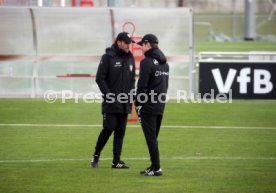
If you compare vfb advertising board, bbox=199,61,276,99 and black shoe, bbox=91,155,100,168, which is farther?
vfb advertising board, bbox=199,61,276,99

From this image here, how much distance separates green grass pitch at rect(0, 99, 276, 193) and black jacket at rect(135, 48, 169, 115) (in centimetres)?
106

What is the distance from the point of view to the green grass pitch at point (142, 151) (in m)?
11.7

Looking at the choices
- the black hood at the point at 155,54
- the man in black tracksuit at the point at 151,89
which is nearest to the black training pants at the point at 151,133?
the man in black tracksuit at the point at 151,89

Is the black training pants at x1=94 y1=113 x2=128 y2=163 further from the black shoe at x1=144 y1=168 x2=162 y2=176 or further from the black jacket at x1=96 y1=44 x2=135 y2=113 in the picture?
the black shoe at x1=144 y1=168 x2=162 y2=176

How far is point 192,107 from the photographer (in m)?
22.2

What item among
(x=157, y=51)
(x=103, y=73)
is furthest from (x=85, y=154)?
(x=157, y=51)

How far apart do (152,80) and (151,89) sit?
134 mm

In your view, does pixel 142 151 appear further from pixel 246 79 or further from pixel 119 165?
pixel 246 79

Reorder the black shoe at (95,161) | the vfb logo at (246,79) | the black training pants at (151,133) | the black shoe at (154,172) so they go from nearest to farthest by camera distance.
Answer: the black training pants at (151,133) < the black shoe at (154,172) < the black shoe at (95,161) < the vfb logo at (246,79)

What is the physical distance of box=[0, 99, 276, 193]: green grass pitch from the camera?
11664 mm

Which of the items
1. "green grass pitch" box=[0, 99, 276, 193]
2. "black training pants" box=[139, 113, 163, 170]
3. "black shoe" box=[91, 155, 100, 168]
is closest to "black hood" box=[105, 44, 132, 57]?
"black training pants" box=[139, 113, 163, 170]

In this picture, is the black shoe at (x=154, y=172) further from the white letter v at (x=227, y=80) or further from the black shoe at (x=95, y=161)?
the white letter v at (x=227, y=80)

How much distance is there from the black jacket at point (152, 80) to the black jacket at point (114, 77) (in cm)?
61

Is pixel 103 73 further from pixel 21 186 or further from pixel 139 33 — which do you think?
pixel 139 33
